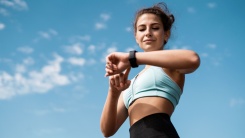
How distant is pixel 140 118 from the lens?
3.26 meters

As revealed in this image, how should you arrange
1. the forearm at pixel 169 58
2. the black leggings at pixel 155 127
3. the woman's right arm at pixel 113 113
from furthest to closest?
1. the woman's right arm at pixel 113 113
2. the black leggings at pixel 155 127
3. the forearm at pixel 169 58

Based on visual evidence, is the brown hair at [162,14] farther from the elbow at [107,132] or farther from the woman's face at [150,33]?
the elbow at [107,132]

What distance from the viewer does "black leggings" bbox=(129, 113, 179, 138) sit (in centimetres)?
307

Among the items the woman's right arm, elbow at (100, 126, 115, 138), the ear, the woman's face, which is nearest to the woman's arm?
the woman's right arm

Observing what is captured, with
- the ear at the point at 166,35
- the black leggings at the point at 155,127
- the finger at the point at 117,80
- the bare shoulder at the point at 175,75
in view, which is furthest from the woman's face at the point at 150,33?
Answer: the black leggings at the point at 155,127

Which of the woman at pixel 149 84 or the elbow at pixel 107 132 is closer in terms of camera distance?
the woman at pixel 149 84

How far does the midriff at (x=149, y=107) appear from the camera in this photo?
321cm

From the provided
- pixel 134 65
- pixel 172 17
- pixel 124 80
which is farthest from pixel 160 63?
pixel 172 17

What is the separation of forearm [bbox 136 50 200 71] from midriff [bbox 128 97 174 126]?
1.75 feet

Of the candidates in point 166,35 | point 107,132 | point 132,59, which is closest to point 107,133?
point 107,132

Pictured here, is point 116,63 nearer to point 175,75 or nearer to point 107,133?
point 175,75

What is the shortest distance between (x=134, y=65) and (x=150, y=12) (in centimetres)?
144

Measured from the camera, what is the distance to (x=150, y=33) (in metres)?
3.82

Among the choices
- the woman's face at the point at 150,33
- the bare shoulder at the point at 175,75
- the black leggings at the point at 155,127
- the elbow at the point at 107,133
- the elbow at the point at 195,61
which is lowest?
the black leggings at the point at 155,127
